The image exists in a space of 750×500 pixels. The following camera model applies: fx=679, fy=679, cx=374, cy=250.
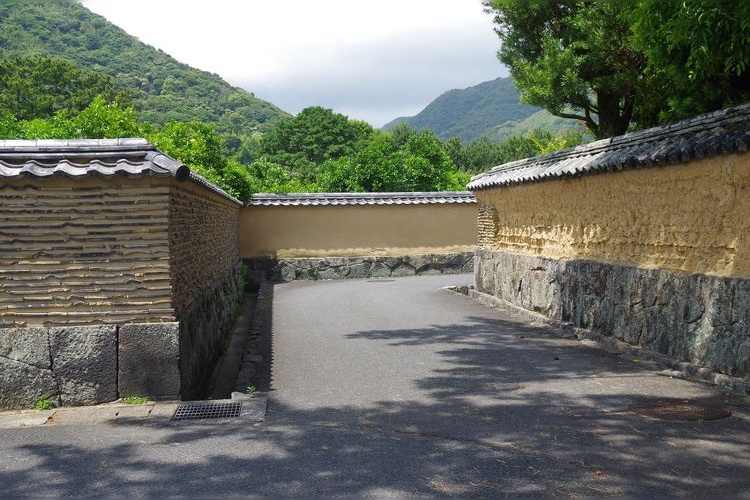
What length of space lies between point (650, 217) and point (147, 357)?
19.2ft

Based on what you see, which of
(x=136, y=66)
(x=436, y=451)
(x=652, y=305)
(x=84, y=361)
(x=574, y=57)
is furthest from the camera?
(x=136, y=66)

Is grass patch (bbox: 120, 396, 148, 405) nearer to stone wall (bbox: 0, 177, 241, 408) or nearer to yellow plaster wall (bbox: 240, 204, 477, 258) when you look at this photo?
stone wall (bbox: 0, 177, 241, 408)

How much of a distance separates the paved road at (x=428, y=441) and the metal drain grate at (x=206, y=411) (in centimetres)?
32

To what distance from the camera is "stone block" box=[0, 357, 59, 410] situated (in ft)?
18.9

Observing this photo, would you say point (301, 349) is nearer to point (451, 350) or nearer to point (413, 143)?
point (451, 350)

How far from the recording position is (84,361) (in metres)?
5.78

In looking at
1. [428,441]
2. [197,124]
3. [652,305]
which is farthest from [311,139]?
[428,441]

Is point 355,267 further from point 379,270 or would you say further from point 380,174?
point 380,174

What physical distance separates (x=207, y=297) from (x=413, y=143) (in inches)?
977

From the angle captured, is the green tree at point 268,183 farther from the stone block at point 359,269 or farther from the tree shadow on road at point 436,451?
the tree shadow on road at point 436,451

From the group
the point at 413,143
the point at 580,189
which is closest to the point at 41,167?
the point at 580,189

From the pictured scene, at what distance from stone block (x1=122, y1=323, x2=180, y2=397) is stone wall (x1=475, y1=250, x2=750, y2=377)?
5047 mm

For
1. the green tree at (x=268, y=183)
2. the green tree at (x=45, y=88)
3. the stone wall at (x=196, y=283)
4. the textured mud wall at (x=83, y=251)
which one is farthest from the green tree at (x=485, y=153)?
the textured mud wall at (x=83, y=251)

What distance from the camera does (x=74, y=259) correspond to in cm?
579
